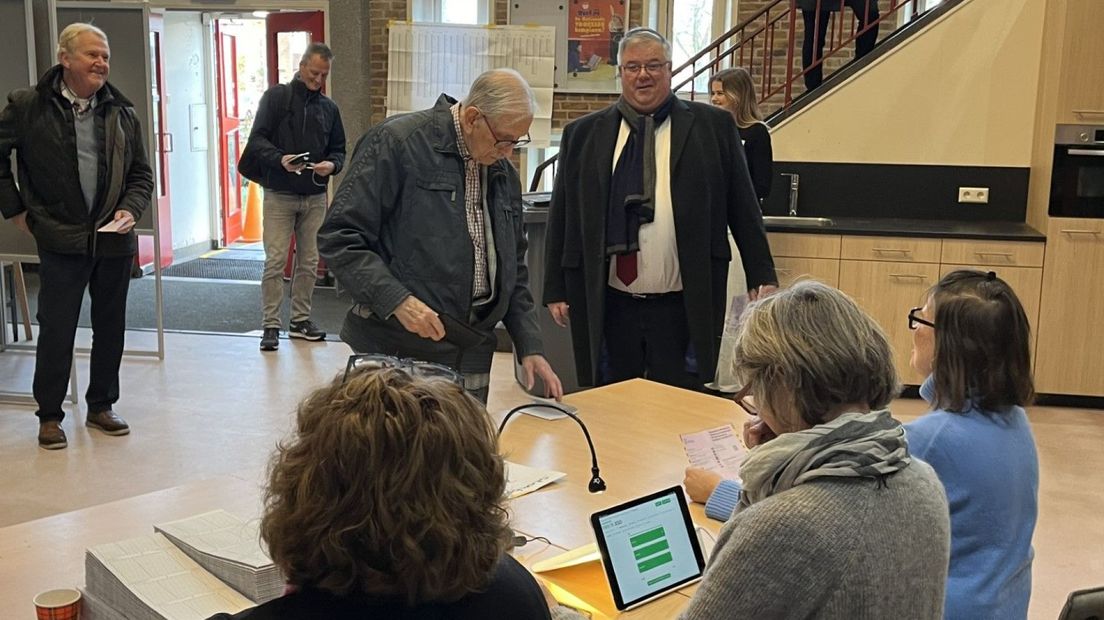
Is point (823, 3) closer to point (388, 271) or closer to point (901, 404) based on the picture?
point (901, 404)

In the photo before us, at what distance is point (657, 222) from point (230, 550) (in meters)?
2.00

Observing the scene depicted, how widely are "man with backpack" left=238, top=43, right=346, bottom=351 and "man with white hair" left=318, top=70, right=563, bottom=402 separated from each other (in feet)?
12.4

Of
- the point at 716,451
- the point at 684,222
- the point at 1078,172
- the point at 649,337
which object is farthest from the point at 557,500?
the point at 1078,172

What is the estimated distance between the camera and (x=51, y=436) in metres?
4.56

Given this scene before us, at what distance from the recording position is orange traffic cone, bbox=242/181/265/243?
10414mm

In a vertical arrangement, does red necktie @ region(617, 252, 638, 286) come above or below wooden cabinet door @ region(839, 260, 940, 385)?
above

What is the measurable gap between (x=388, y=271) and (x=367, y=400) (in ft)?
4.72

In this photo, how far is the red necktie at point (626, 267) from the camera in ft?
11.2

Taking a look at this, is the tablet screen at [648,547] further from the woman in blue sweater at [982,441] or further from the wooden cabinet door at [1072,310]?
the wooden cabinet door at [1072,310]

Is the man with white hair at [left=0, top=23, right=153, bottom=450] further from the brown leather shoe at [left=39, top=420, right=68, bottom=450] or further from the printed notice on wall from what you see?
the printed notice on wall

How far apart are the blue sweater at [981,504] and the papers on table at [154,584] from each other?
3.94ft

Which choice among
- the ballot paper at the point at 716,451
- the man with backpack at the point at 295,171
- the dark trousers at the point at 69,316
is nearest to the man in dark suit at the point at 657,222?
the ballot paper at the point at 716,451

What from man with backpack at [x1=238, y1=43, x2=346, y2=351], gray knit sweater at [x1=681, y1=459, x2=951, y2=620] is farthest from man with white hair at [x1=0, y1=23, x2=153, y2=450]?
gray knit sweater at [x1=681, y1=459, x2=951, y2=620]

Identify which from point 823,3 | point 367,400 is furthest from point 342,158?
point 367,400
